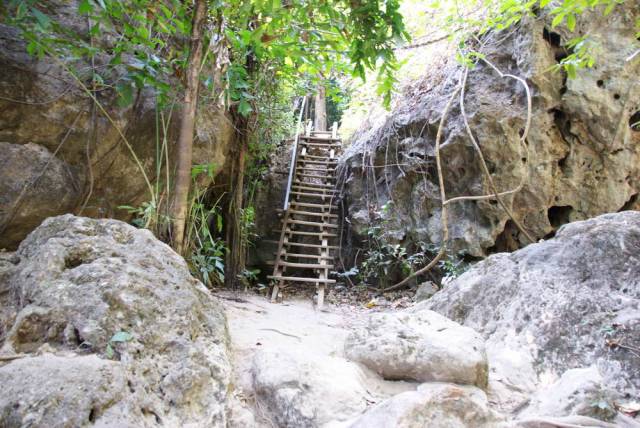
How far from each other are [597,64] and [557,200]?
1.53 meters

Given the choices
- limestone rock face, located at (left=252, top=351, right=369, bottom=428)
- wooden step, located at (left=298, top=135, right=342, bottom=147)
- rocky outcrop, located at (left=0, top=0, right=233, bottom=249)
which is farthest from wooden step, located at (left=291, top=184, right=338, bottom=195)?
limestone rock face, located at (left=252, top=351, right=369, bottom=428)

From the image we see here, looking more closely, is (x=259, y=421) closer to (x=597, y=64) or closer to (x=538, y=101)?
(x=538, y=101)

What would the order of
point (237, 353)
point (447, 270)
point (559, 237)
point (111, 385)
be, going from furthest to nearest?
1. point (447, 270)
2. point (559, 237)
3. point (237, 353)
4. point (111, 385)

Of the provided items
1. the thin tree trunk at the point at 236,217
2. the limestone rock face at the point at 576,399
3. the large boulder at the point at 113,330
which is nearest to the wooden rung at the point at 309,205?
the thin tree trunk at the point at 236,217

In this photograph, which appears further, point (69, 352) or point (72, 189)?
point (72, 189)

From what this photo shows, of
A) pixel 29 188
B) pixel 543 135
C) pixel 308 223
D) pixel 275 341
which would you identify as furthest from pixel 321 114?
pixel 275 341

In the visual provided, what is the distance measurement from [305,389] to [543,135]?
166 inches

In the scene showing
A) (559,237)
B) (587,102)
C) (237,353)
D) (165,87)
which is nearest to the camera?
(237,353)

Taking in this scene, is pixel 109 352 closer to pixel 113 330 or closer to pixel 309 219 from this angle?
pixel 113 330

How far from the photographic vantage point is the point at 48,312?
139 cm

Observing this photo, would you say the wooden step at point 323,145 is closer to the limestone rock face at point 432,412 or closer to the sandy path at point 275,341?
the sandy path at point 275,341

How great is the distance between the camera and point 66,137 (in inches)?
108

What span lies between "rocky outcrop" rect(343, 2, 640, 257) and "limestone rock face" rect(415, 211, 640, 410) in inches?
79.3

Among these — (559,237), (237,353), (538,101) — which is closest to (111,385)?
(237,353)
